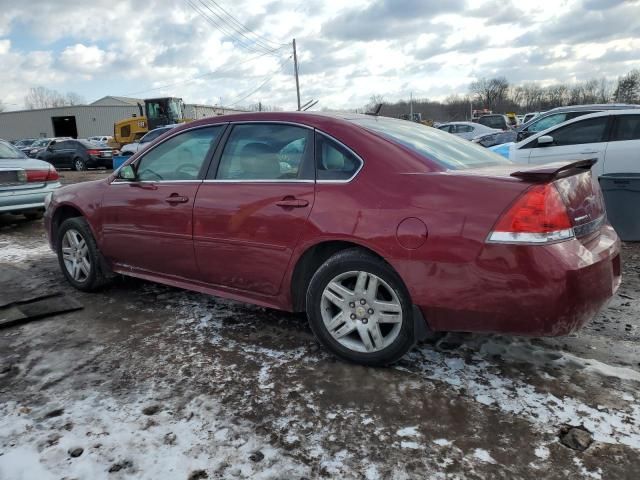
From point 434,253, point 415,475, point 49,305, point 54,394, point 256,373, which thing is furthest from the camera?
point 49,305

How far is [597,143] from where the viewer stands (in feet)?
23.4

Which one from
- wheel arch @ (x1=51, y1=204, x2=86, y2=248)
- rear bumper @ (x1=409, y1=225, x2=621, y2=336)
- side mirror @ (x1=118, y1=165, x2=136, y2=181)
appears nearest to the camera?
rear bumper @ (x1=409, y1=225, x2=621, y2=336)

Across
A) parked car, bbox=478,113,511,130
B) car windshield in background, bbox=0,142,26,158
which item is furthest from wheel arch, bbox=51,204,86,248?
parked car, bbox=478,113,511,130

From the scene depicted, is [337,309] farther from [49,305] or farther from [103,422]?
[49,305]

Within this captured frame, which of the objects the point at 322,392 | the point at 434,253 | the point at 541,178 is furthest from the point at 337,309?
the point at 541,178

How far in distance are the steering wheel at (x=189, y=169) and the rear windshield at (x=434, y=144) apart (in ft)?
4.11

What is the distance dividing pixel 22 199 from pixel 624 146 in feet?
29.7

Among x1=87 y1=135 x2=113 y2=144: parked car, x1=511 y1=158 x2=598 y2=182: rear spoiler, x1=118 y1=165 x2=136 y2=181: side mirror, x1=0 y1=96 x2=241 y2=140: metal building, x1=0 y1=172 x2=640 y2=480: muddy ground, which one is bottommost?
x1=0 y1=172 x2=640 y2=480: muddy ground

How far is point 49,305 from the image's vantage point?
421 centimetres

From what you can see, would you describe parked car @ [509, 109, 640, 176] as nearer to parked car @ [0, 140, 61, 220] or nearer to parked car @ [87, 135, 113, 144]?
parked car @ [0, 140, 61, 220]

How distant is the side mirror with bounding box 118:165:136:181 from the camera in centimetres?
407

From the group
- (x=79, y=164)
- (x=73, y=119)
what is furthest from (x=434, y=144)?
(x=73, y=119)

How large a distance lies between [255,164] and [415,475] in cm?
217

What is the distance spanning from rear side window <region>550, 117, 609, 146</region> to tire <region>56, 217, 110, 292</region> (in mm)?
6720
